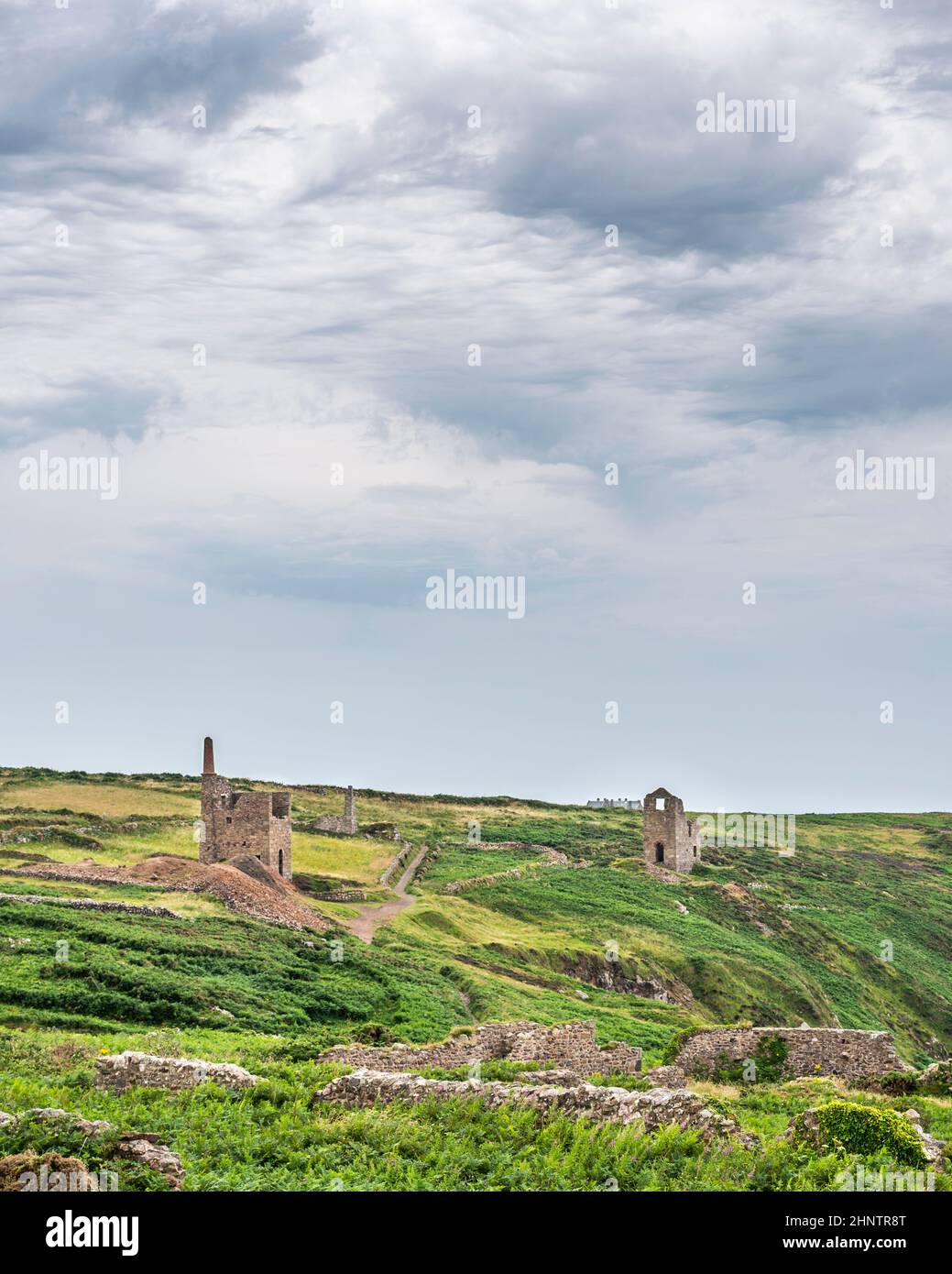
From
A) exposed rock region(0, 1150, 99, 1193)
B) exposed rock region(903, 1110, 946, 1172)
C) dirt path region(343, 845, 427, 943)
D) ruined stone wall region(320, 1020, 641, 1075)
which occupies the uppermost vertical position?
exposed rock region(0, 1150, 99, 1193)

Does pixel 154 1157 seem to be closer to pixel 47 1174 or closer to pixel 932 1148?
pixel 47 1174

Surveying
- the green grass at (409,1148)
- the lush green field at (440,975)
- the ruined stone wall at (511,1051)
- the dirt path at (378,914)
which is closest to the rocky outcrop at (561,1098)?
the green grass at (409,1148)

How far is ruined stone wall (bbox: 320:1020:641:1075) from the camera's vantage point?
73.4ft

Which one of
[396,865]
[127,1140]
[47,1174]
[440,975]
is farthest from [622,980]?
[47,1174]

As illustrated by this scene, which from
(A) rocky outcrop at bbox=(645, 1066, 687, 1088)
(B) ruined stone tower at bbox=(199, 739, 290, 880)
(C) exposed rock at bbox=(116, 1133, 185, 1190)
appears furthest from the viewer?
(B) ruined stone tower at bbox=(199, 739, 290, 880)

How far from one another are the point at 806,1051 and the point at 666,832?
61.4 meters

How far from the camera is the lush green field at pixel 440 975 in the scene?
606 inches

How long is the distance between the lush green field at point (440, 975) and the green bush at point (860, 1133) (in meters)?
0.52

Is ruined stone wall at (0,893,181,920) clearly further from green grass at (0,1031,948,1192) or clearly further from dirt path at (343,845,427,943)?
green grass at (0,1031,948,1192)

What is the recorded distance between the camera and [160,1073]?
18938 millimetres

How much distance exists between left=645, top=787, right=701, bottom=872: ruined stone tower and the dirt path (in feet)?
70.9

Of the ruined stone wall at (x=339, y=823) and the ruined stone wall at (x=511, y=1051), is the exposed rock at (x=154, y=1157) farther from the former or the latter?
the ruined stone wall at (x=339, y=823)

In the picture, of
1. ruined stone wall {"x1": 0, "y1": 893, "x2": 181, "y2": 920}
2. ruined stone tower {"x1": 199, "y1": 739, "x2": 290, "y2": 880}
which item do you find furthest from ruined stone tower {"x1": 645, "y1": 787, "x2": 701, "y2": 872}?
ruined stone wall {"x1": 0, "y1": 893, "x2": 181, "y2": 920}

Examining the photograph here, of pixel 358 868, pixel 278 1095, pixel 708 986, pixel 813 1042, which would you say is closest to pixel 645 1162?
pixel 278 1095
